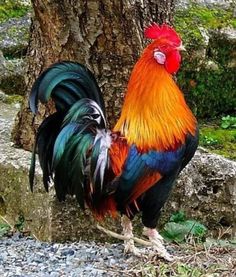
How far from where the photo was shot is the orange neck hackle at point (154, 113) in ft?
12.3

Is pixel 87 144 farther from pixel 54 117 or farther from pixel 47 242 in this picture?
pixel 47 242

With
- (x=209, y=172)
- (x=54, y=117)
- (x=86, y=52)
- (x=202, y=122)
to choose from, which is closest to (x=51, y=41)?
(x=86, y=52)

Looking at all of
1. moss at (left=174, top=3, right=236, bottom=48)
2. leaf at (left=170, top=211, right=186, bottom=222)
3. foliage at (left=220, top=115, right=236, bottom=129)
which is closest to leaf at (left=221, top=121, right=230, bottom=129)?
foliage at (left=220, top=115, right=236, bottom=129)

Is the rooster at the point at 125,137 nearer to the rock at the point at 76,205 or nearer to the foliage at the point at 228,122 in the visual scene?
the rock at the point at 76,205

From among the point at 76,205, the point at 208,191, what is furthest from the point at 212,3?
the point at 76,205

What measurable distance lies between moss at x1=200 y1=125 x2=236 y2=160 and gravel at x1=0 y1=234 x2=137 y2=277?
242 cm

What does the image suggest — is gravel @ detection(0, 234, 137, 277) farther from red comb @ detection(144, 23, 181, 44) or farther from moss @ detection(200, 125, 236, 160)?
moss @ detection(200, 125, 236, 160)

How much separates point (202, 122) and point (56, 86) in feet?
12.6

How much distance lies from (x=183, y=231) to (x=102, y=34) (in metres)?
1.27

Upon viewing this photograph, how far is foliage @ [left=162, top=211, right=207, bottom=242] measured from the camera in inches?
180

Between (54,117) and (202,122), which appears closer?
(54,117)

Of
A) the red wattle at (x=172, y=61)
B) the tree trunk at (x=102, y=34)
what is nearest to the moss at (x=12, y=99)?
the tree trunk at (x=102, y=34)

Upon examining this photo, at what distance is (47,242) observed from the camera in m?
4.55

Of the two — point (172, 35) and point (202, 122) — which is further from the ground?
point (172, 35)
